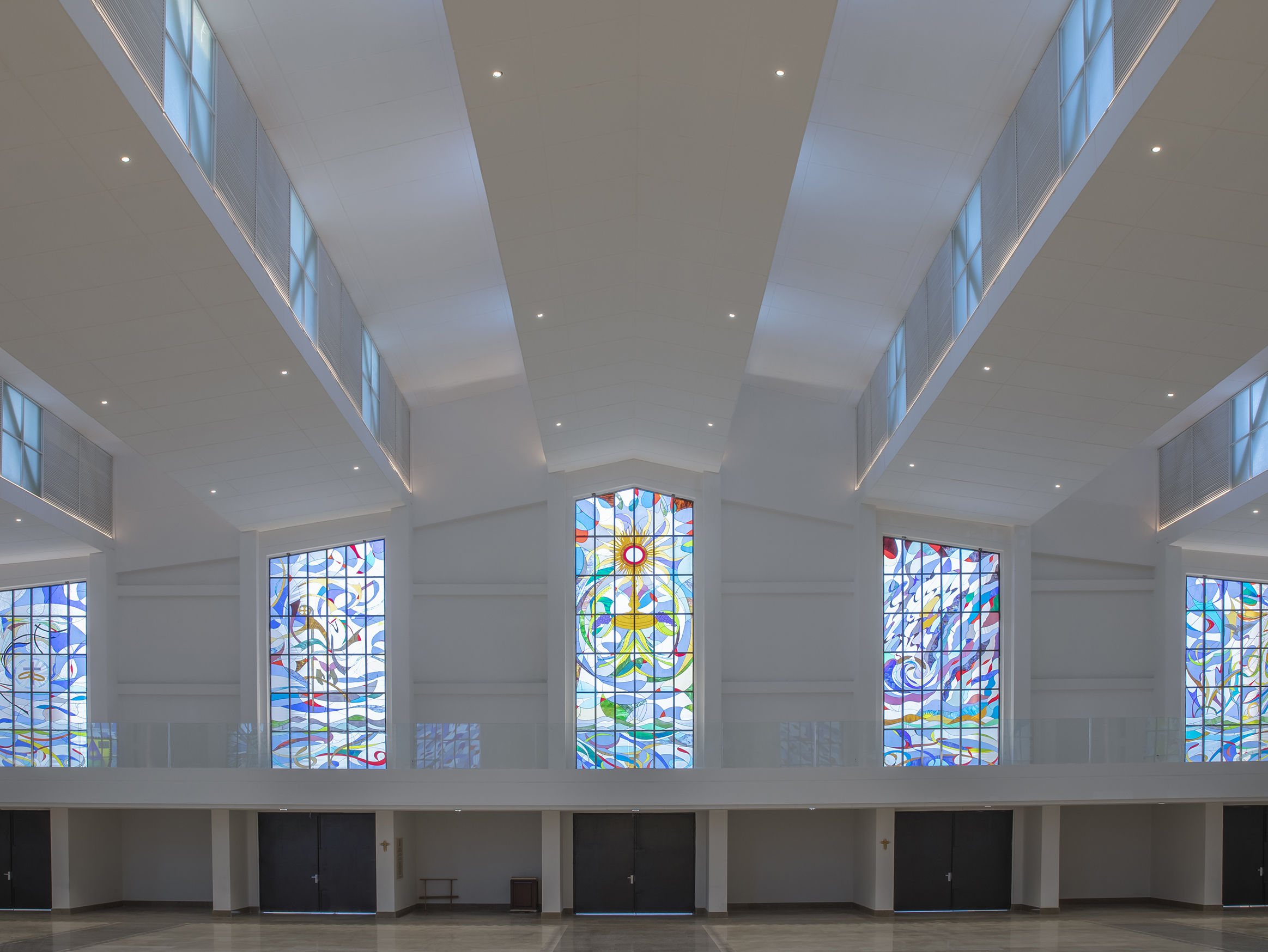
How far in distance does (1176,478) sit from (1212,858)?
9.33 m

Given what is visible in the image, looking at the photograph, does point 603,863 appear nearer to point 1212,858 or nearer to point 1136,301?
point 1212,858

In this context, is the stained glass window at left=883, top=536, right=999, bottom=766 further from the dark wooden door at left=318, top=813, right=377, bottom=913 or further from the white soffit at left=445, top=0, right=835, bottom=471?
the dark wooden door at left=318, top=813, right=377, bottom=913

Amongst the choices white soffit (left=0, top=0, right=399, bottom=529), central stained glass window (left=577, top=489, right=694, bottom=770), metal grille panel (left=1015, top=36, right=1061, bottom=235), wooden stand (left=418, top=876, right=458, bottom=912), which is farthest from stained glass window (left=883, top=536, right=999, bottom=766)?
metal grille panel (left=1015, top=36, right=1061, bottom=235)

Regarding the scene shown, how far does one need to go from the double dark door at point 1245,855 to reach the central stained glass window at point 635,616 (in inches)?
539

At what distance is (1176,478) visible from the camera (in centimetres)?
2714

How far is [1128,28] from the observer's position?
11156mm

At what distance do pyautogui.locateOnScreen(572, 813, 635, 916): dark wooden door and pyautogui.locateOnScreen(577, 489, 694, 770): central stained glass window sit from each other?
2143 millimetres

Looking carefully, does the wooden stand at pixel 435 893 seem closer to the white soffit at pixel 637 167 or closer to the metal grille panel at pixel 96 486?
the metal grille panel at pixel 96 486

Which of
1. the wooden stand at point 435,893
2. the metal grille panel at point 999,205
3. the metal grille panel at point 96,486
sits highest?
the metal grille panel at point 999,205

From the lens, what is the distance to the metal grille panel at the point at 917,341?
20.7m

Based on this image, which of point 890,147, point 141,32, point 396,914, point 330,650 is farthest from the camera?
point 330,650

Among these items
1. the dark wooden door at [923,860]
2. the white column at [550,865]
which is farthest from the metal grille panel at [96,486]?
the dark wooden door at [923,860]

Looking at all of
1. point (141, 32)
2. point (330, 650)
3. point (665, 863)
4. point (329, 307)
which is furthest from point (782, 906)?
point (141, 32)

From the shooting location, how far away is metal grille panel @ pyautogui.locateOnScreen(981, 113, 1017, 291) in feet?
49.8
